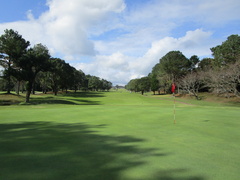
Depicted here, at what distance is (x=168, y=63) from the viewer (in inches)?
2581

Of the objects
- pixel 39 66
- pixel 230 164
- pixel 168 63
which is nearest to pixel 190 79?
pixel 168 63

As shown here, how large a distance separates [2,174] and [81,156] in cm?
181

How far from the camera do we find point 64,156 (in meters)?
4.45

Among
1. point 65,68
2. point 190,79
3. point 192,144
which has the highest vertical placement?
point 65,68

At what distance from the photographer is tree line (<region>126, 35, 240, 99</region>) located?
38062 millimetres

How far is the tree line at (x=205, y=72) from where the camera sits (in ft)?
125

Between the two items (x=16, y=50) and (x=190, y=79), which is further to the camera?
(x=190, y=79)

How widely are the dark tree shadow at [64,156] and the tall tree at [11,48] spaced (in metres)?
28.8

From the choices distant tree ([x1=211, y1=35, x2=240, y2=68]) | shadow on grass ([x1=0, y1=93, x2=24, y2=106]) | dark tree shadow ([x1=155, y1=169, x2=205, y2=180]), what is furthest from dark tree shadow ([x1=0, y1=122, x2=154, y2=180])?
distant tree ([x1=211, y1=35, x2=240, y2=68])

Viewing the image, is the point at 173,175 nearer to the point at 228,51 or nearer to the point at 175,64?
the point at 228,51

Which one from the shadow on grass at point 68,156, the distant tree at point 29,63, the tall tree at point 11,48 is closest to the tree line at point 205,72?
the shadow on grass at point 68,156

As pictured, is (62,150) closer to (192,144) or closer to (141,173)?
(141,173)

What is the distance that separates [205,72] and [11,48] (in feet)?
174

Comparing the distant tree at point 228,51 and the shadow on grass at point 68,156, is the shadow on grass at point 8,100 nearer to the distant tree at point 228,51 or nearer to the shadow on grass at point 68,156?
the shadow on grass at point 68,156
